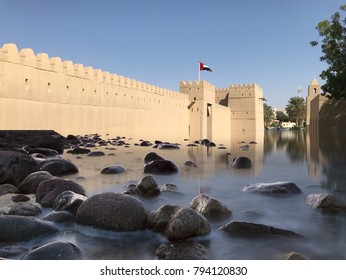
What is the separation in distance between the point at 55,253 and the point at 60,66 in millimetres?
14787

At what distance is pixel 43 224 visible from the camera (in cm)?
269

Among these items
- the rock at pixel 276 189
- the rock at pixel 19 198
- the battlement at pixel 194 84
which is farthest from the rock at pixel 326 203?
the battlement at pixel 194 84

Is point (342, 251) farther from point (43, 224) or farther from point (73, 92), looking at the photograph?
point (73, 92)

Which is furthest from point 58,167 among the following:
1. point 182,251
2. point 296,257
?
point 296,257

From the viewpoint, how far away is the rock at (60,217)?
9.77 feet

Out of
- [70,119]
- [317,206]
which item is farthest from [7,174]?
[70,119]

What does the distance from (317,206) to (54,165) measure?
4094mm

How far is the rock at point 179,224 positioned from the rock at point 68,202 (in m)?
0.85

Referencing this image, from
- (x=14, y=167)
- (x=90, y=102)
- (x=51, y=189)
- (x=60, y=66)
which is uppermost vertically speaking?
(x=60, y=66)

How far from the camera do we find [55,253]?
2182mm

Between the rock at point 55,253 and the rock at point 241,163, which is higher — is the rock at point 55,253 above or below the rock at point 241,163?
below

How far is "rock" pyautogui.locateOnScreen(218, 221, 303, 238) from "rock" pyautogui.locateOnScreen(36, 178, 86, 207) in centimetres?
187

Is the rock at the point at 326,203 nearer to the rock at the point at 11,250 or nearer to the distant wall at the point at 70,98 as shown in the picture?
the rock at the point at 11,250

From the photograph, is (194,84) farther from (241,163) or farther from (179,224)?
(179,224)
